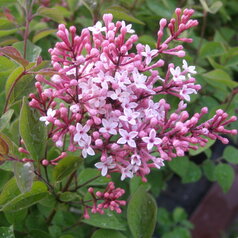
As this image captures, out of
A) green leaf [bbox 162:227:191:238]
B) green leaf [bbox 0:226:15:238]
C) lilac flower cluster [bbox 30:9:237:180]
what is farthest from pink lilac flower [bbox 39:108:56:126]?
green leaf [bbox 162:227:191:238]

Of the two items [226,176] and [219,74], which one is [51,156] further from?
[226,176]

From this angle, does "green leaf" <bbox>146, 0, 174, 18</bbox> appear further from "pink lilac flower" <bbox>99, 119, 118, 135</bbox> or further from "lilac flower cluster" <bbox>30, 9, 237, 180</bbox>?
"pink lilac flower" <bbox>99, 119, 118, 135</bbox>

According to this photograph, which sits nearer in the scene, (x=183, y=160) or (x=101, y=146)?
(x=101, y=146)

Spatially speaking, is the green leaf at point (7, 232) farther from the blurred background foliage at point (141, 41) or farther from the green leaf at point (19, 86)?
the green leaf at point (19, 86)

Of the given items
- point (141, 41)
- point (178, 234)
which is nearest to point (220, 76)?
point (141, 41)

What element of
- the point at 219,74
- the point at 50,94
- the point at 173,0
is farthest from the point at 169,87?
the point at 173,0

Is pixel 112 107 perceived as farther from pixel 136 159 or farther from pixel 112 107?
pixel 136 159
